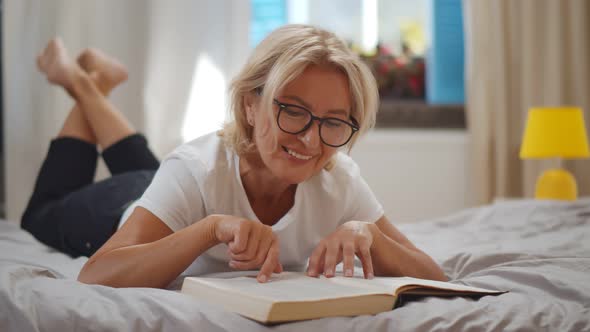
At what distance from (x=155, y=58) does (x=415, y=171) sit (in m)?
1.61

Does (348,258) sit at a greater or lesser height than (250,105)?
lesser

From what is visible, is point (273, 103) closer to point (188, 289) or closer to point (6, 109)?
point (188, 289)

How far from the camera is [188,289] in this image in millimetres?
1046

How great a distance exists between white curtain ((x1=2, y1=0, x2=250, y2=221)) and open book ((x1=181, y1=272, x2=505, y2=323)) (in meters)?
2.63

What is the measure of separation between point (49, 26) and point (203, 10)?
2.60ft

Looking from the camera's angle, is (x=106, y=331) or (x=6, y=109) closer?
(x=106, y=331)

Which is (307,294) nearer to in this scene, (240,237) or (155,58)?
(240,237)

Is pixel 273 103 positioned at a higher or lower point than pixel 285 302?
higher

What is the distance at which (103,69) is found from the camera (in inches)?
98.9

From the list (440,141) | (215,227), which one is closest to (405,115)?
(440,141)

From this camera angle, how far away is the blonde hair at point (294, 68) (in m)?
1.18

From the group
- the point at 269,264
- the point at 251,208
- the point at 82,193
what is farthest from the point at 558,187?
the point at 269,264

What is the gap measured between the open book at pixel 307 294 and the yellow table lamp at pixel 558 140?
7.93ft

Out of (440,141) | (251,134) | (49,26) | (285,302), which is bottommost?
(440,141)
